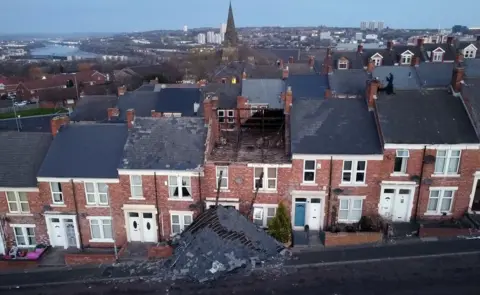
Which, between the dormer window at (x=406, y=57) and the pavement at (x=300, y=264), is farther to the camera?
the dormer window at (x=406, y=57)

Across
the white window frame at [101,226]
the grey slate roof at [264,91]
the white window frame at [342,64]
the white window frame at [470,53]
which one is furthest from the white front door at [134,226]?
the white window frame at [470,53]

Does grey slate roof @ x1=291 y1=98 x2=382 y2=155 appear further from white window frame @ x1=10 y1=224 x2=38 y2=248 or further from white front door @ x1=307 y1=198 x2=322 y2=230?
white window frame @ x1=10 y1=224 x2=38 y2=248

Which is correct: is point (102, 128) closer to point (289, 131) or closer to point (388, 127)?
point (289, 131)

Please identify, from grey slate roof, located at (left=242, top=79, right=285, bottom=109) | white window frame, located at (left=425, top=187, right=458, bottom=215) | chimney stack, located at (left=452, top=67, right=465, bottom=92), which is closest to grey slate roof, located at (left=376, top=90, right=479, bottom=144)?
chimney stack, located at (left=452, top=67, right=465, bottom=92)

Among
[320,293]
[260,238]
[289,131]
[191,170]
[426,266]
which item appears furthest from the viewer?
[289,131]

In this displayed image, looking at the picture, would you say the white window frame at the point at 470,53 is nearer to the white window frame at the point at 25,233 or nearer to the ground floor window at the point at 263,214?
the ground floor window at the point at 263,214

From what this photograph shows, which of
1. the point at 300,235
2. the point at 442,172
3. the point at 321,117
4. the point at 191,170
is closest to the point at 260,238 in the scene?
→ the point at 300,235
